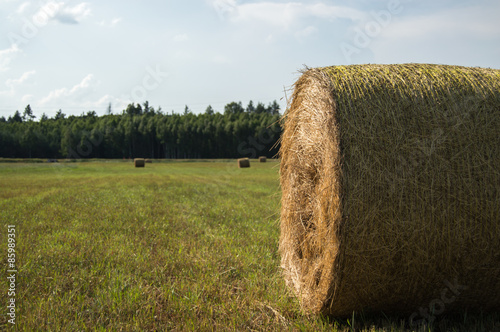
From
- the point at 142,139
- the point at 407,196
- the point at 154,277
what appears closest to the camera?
the point at 407,196

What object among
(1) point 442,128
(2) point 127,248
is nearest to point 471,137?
(1) point 442,128

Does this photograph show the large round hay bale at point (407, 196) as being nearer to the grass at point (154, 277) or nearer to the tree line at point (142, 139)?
the grass at point (154, 277)

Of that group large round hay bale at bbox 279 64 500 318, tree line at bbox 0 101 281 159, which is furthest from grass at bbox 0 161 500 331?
tree line at bbox 0 101 281 159

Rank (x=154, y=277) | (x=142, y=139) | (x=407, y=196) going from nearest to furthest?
(x=407, y=196) → (x=154, y=277) → (x=142, y=139)

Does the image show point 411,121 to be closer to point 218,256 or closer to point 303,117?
point 303,117

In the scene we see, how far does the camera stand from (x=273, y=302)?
174 inches

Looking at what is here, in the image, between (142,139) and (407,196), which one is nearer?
(407,196)

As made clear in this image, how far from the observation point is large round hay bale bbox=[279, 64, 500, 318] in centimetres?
372

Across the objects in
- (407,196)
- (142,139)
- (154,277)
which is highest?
(142,139)

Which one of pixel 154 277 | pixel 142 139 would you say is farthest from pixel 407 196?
pixel 142 139

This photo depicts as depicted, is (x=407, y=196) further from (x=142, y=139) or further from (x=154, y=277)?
(x=142, y=139)

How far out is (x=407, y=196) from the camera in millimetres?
3729

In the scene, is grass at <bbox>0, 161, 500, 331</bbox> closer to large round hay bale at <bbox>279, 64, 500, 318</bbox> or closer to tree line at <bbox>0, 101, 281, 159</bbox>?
large round hay bale at <bbox>279, 64, 500, 318</bbox>

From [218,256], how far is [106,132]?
114m
